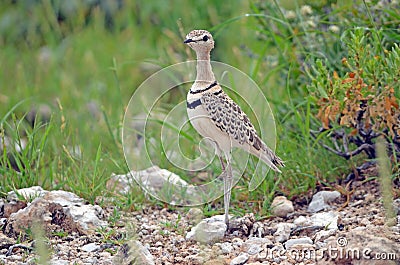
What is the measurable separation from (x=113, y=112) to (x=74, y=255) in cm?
246

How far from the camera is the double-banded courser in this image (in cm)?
299

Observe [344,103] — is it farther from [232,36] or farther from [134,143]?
[232,36]

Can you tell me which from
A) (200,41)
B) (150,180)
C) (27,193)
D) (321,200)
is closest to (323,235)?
(321,200)

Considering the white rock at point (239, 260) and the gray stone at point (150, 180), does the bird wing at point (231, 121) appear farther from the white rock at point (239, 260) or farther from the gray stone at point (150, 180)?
the gray stone at point (150, 180)

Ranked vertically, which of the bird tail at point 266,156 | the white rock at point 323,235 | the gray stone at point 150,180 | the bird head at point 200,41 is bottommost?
the white rock at point 323,235

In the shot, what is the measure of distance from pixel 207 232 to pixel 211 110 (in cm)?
58

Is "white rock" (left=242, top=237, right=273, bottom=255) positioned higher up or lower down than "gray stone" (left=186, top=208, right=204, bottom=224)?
lower down

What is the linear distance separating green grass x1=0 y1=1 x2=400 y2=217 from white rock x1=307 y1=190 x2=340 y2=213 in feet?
0.24

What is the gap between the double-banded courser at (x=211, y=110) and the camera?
299cm

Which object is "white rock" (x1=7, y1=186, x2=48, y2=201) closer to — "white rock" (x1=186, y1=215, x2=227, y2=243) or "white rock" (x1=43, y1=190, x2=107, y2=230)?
"white rock" (x1=43, y1=190, x2=107, y2=230)

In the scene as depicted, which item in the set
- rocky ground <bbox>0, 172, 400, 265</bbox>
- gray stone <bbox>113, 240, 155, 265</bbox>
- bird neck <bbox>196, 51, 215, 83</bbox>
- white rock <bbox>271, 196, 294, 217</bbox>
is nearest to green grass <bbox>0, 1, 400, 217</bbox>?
white rock <bbox>271, 196, 294, 217</bbox>

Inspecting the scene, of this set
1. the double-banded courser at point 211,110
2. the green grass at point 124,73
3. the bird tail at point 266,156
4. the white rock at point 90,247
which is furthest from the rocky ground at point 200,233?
the double-banded courser at point 211,110

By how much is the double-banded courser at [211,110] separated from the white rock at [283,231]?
16.1 inches

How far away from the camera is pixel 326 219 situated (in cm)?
337
